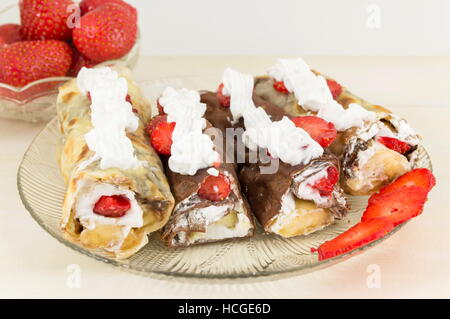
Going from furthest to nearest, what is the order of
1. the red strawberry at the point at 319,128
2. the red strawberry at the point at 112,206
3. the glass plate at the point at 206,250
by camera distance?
the red strawberry at the point at 319,128
the red strawberry at the point at 112,206
the glass plate at the point at 206,250

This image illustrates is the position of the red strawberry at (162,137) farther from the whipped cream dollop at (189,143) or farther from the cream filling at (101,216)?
the cream filling at (101,216)

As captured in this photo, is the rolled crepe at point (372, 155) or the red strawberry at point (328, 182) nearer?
the red strawberry at point (328, 182)

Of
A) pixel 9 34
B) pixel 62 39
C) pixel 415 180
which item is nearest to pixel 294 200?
pixel 415 180

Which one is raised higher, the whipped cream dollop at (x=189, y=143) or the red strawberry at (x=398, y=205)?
the whipped cream dollop at (x=189, y=143)

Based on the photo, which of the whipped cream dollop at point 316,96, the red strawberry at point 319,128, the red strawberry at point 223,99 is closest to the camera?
the red strawberry at point 319,128

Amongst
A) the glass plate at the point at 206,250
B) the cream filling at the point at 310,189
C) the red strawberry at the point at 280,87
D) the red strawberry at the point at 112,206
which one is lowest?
the glass plate at the point at 206,250

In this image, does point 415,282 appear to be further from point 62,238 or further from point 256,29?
point 256,29

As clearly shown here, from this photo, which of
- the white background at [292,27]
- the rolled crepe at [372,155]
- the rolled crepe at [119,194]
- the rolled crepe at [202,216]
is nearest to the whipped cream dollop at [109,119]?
the rolled crepe at [119,194]

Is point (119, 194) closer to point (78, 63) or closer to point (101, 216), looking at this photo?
point (101, 216)

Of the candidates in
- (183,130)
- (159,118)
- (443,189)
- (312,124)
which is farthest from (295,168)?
(443,189)
